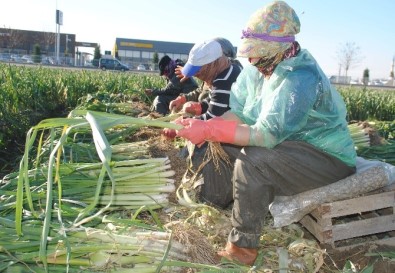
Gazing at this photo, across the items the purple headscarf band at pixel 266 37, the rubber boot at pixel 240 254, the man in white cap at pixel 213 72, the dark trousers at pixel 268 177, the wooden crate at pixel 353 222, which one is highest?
the purple headscarf band at pixel 266 37

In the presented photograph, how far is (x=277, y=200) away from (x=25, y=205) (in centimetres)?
140

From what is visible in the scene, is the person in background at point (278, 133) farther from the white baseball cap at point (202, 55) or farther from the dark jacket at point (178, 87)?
the dark jacket at point (178, 87)

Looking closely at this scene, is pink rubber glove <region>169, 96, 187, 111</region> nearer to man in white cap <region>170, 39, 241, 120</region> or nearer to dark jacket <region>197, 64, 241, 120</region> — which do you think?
man in white cap <region>170, 39, 241, 120</region>

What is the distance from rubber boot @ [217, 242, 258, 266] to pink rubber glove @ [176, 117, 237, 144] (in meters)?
0.55

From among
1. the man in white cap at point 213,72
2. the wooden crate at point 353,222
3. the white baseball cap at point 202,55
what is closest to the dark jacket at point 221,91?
the man in white cap at point 213,72

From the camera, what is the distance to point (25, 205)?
2395mm

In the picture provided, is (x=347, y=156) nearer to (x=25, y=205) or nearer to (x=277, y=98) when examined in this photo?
(x=277, y=98)

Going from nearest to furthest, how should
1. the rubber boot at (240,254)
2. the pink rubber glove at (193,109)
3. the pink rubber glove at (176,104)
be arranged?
1. the rubber boot at (240,254)
2. the pink rubber glove at (193,109)
3. the pink rubber glove at (176,104)

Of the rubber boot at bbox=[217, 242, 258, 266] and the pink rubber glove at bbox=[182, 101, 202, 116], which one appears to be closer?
the rubber boot at bbox=[217, 242, 258, 266]

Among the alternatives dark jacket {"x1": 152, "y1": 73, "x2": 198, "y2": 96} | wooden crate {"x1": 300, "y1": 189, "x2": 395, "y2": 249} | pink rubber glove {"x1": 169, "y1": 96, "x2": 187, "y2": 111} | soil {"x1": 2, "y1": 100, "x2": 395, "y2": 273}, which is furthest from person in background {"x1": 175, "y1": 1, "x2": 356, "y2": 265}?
dark jacket {"x1": 152, "y1": 73, "x2": 198, "y2": 96}

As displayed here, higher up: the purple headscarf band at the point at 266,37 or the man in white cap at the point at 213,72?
the purple headscarf band at the point at 266,37

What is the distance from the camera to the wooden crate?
248 centimetres

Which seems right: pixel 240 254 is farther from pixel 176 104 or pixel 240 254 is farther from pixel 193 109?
pixel 176 104

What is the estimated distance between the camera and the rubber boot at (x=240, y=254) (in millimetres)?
2234
